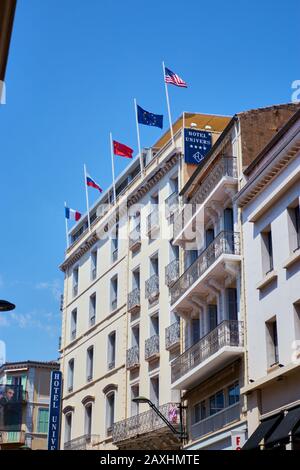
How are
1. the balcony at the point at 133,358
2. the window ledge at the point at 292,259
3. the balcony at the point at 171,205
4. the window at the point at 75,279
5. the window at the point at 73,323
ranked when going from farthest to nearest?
the window at the point at 75,279 < the window at the point at 73,323 < the balcony at the point at 133,358 < the balcony at the point at 171,205 < the window ledge at the point at 292,259

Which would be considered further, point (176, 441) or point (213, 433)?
point (176, 441)

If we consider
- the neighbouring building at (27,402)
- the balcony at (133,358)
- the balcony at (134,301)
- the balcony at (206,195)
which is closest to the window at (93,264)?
the balcony at (134,301)

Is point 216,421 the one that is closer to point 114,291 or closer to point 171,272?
point 171,272

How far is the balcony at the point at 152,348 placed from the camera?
124 feet

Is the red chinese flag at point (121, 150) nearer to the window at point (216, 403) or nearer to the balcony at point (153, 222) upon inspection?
the balcony at point (153, 222)

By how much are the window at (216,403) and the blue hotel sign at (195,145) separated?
1212cm

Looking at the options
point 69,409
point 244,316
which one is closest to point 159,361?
point 244,316

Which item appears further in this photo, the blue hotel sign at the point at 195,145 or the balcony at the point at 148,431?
the blue hotel sign at the point at 195,145

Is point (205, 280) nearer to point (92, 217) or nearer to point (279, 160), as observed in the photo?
point (279, 160)

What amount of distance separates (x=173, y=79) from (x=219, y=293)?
1293cm

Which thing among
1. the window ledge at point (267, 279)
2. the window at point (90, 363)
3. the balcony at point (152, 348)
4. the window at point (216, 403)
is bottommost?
the window at point (216, 403)

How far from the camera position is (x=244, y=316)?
93.2 ft
